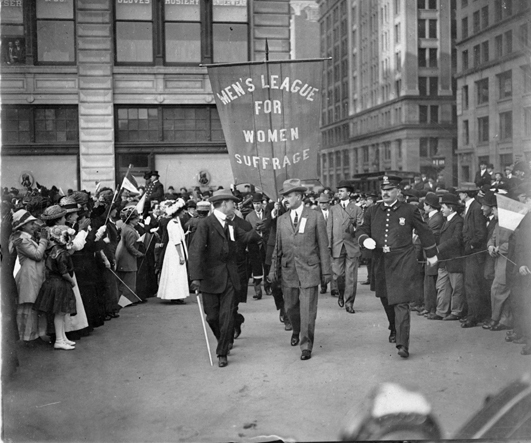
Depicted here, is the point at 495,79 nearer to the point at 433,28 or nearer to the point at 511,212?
the point at 433,28

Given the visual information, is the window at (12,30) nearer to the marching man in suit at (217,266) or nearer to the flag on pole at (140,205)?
the marching man in suit at (217,266)

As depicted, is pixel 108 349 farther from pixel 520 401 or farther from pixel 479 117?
pixel 479 117

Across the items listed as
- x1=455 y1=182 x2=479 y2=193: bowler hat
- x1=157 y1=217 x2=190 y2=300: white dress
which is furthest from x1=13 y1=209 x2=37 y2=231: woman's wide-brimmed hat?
x1=455 y1=182 x2=479 y2=193: bowler hat

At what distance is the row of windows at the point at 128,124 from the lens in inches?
303

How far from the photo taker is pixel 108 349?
26.9 feet

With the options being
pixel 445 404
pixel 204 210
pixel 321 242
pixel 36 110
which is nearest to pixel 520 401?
pixel 445 404

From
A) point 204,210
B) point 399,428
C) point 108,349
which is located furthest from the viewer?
point 204,210

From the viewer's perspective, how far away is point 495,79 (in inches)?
315

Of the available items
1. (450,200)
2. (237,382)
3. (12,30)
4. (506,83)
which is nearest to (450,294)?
(450,200)

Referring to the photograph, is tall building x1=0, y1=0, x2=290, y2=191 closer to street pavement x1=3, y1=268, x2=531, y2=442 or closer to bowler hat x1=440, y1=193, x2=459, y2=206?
street pavement x1=3, y1=268, x2=531, y2=442

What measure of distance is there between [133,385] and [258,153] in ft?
14.2

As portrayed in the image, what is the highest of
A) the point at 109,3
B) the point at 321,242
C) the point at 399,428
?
the point at 109,3

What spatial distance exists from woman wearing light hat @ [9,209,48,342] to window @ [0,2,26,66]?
2.04 metres

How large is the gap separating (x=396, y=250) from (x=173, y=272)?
535cm
